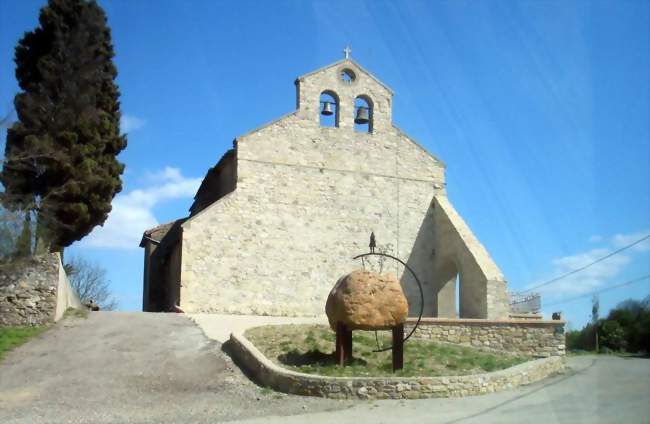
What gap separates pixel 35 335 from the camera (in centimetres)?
1750

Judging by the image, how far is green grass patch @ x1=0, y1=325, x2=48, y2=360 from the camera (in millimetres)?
16436

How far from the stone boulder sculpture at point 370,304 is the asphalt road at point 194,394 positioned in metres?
2.08

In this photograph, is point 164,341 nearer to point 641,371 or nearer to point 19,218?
point 19,218

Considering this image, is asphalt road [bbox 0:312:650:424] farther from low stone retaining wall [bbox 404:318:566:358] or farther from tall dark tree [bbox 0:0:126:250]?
tall dark tree [bbox 0:0:126:250]

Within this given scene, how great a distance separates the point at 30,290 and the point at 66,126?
21.1ft

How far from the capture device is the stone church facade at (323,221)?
2447cm

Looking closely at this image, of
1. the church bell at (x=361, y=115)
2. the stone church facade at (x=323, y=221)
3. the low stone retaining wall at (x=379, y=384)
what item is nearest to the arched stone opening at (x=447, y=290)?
the stone church facade at (x=323, y=221)

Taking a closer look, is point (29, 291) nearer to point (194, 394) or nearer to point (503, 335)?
point (194, 394)

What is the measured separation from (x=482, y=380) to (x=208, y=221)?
13617 mm

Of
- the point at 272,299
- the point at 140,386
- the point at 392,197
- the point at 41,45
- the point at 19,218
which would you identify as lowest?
the point at 140,386

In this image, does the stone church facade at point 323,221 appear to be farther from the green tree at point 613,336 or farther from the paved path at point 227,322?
the green tree at point 613,336

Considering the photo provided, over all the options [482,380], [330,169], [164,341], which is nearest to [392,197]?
[330,169]

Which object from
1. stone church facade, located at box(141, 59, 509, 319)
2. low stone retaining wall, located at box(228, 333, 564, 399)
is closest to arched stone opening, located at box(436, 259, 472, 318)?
stone church facade, located at box(141, 59, 509, 319)

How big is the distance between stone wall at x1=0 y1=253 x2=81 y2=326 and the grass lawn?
5693 millimetres
